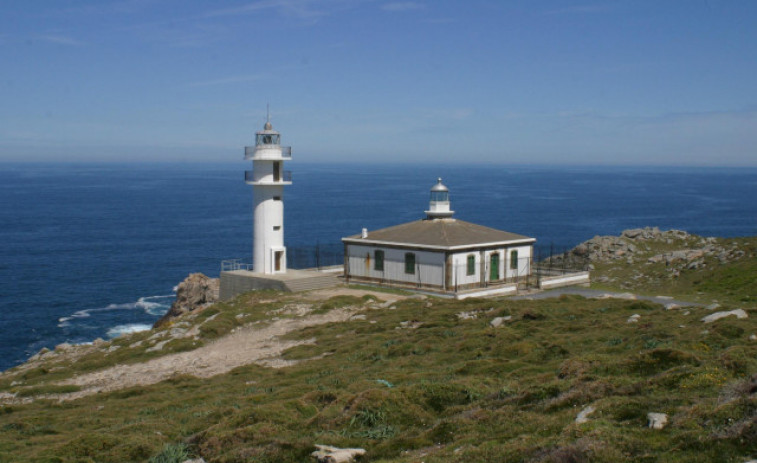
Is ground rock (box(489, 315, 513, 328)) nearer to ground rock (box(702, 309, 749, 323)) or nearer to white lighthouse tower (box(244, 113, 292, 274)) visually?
ground rock (box(702, 309, 749, 323))

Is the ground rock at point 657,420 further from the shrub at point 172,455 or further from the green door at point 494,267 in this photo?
the green door at point 494,267

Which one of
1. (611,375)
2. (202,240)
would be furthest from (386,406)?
(202,240)

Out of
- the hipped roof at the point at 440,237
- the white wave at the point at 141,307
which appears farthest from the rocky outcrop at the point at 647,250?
the white wave at the point at 141,307

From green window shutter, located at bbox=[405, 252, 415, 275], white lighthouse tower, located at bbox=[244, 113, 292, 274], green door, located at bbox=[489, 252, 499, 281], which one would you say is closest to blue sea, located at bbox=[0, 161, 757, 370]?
white lighthouse tower, located at bbox=[244, 113, 292, 274]

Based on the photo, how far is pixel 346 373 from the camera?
17.6 m

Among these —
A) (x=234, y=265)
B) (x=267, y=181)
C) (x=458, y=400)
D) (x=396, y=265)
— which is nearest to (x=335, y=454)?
(x=458, y=400)

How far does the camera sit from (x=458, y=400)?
40.7 feet

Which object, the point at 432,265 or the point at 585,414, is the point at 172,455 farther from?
the point at 432,265

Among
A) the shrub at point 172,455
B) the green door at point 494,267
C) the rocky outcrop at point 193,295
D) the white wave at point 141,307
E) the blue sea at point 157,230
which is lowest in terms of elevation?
the white wave at point 141,307

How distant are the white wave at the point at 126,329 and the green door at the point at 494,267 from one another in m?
22.0

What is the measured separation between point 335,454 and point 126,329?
3829 cm

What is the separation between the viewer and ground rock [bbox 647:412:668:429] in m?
8.61

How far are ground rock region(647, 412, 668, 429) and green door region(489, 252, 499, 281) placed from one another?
2546 centimetres

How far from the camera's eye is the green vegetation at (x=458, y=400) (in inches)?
334
